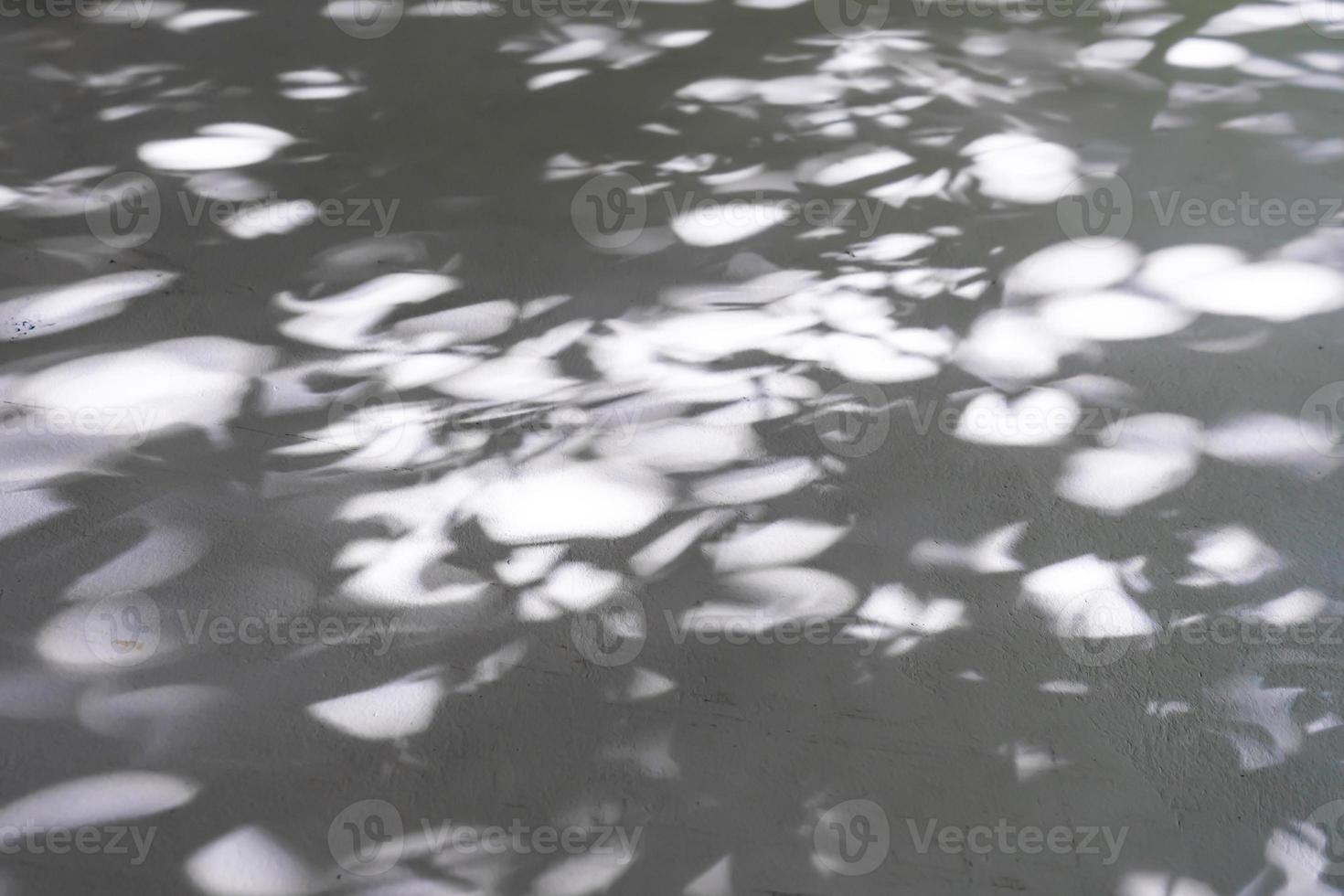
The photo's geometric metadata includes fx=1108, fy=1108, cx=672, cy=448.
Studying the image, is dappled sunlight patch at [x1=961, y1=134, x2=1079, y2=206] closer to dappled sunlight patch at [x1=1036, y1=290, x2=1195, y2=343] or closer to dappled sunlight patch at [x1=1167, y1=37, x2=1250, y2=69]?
dappled sunlight patch at [x1=1036, y1=290, x2=1195, y2=343]

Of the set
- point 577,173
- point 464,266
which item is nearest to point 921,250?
point 577,173

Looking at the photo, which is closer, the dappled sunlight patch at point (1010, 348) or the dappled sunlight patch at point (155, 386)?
the dappled sunlight patch at point (155, 386)

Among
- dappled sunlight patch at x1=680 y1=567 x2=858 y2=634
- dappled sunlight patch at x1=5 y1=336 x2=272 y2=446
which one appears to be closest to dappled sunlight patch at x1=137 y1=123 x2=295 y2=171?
dappled sunlight patch at x1=5 y1=336 x2=272 y2=446

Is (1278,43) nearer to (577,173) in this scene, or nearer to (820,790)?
(577,173)

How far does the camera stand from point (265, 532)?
2643 mm

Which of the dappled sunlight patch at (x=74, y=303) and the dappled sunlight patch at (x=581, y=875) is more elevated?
the dappled sunlight patch at (x=74, y=303)

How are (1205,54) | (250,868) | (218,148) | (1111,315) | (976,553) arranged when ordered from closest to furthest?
(250,868), (976,553), (1111,315), (218,148), (1205,54)

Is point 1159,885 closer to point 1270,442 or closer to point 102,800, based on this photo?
point 1270,442

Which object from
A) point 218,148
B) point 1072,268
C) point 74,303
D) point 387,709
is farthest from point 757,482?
point 218,148

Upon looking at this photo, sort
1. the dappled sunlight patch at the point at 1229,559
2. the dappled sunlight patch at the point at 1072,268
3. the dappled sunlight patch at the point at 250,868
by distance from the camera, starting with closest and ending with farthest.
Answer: the dappled sunlight patch at the point at 250,868
the dappled sunlight patch at the point at 1229,559
the dappled sunlight patch at the point at 1072,268

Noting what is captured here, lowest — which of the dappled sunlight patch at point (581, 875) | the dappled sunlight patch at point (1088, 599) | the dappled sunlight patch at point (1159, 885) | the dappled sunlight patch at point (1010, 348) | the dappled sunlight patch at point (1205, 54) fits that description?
the dappled sunlight patch at point (1159, 885)

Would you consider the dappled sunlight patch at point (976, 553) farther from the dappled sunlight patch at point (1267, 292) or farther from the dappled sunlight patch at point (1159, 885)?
the dappled sunlight patch at point (1267, 292)

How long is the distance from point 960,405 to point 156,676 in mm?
2085

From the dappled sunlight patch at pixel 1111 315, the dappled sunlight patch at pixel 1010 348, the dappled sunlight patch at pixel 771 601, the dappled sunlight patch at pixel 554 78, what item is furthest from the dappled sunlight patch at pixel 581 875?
the dappled sunlight patch at pixel 554 78
